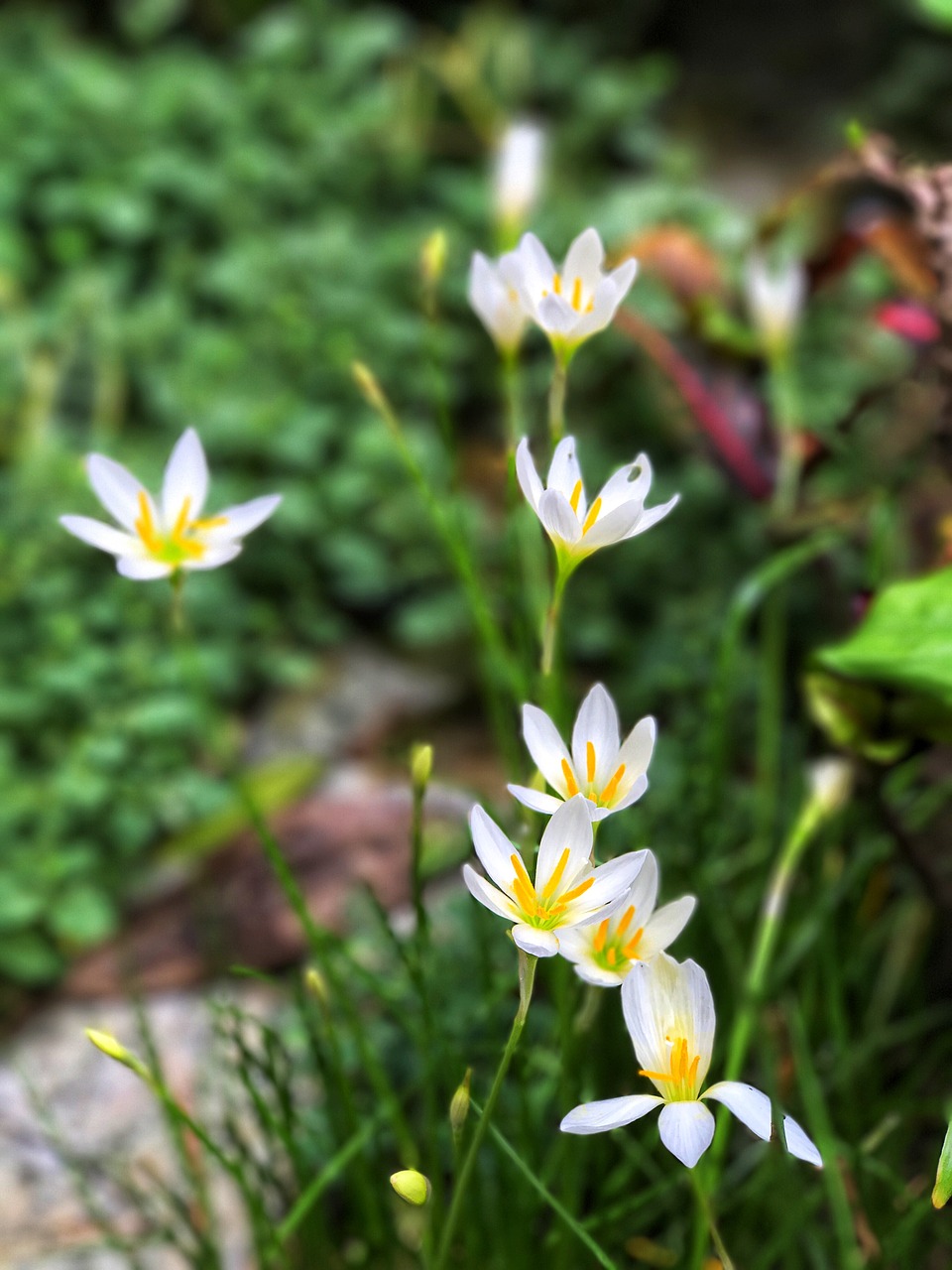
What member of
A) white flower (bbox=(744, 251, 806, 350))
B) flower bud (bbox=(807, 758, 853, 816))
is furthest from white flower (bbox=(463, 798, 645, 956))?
white flower (bbox=(744, 251, 806, 350))

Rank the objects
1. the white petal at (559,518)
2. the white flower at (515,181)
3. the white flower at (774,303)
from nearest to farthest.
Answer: the white petal at (559,518), the white flower at (515,181), the white flower at (774,303)

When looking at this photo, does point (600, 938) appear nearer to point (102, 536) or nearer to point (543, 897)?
point (543, 897)

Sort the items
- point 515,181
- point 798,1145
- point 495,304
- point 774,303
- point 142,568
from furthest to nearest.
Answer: point 774,303, point 515,181, point 495,304, point 142,568, point 798,1145

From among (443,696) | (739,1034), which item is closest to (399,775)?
(443,696)

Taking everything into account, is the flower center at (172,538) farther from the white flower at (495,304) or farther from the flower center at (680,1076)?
the flower center at (680,1076)

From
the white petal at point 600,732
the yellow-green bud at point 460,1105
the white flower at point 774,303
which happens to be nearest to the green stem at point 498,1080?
the yellow-green bud at point 460,1105

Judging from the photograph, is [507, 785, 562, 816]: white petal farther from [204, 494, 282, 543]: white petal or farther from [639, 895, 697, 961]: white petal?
[204, 494, 282, 543]: white petal

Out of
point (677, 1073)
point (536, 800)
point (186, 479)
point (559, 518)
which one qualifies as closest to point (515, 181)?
point (186, 479)

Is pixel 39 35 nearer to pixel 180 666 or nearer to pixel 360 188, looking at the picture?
pixel 360 188
